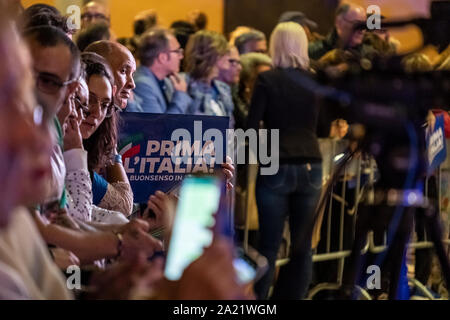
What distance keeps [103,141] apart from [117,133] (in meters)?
0.17

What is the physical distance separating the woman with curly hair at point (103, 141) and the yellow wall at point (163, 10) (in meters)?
5.38

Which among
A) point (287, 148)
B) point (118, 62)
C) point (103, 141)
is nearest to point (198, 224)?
point (103, 141)

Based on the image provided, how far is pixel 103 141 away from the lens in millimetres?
3357

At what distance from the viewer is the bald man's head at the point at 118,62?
3715mm

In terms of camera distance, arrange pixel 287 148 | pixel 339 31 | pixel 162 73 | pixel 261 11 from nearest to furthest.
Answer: pixel 287 148
pixel 162 73
pixel 339 31
pixel 261 11

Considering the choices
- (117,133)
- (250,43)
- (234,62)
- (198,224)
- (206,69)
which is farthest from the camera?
(250,43)

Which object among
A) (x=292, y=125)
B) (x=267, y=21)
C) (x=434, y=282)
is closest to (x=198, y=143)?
(x=292, y=125)

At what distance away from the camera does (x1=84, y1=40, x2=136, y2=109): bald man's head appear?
3.71 meters

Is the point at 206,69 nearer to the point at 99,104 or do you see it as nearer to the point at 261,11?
the point at 99,104

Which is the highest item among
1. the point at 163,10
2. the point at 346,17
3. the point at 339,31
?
the point at 346,17

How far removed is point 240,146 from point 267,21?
4.73 m

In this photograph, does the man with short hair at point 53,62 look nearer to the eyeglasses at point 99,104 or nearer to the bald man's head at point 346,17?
the eyeglasses at point 99,104

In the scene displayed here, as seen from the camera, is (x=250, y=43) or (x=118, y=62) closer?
(x=118, y=62)

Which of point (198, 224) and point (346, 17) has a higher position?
point (198, 224)
